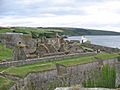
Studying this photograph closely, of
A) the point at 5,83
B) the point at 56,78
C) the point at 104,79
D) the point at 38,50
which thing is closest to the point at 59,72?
the point at 56,78

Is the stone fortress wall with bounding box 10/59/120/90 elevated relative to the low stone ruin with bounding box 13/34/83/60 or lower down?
lower down

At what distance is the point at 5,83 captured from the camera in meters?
20.4

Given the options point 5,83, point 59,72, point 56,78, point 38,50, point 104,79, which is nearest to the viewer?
point 5,83

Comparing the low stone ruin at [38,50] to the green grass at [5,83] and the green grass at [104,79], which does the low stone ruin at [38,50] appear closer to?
the green grass at [104,79]

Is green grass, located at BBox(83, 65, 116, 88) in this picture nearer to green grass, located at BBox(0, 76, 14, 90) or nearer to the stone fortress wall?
the stone fortress wall

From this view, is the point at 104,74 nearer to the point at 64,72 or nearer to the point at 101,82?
the point at 101,82

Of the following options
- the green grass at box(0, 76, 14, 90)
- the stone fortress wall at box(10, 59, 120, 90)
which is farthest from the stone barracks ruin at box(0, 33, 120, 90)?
the green grass at box(0, 76, 14, 90)

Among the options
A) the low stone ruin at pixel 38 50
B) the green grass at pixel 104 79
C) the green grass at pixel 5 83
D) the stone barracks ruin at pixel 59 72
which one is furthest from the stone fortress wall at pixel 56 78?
the low stone ruin at pixel 38 50

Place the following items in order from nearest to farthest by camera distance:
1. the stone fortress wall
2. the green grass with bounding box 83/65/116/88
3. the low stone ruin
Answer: the stone fortress wall < the green grass with bounding box 83/65/116/88 < the low stone ruin

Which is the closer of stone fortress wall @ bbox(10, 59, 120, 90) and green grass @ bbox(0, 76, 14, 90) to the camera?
green grass @ bbox(0, 76, 14, 90)

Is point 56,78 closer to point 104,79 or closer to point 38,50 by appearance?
point 104,79

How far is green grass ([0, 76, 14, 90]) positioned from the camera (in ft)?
65.2

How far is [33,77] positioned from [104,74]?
7.10 m

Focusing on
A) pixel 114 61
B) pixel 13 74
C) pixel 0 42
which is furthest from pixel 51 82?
pixel 0 42
